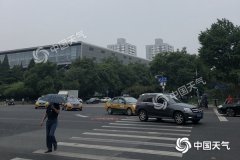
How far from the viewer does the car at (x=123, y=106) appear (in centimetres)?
2692

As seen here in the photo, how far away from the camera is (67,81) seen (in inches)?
3159

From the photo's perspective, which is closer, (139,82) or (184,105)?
(184,105)

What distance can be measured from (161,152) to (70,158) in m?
2.60

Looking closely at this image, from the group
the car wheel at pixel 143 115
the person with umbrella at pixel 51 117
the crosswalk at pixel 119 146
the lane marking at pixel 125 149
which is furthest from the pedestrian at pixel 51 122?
the car wheel at pixel 143 115

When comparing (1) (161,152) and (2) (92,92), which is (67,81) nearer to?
(2) (92,92)

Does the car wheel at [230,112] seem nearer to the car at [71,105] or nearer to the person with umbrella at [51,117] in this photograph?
the person with umbrella at [51,117]

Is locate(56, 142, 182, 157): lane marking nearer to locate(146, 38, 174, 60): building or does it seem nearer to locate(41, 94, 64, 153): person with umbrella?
locate(41, 94, 64, 153): person with umbrella

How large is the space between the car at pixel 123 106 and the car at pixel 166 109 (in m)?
4.88

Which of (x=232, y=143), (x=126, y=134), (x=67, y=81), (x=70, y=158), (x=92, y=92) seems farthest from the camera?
(x=92, y=92)

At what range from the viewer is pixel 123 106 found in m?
27.5

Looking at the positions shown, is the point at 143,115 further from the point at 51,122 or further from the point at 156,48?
the point at 156,48

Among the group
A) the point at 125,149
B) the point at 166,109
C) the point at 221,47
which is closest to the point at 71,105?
the point at 221,47

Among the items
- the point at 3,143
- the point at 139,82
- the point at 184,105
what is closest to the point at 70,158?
the point at 3,143

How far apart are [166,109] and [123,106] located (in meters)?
7.81
